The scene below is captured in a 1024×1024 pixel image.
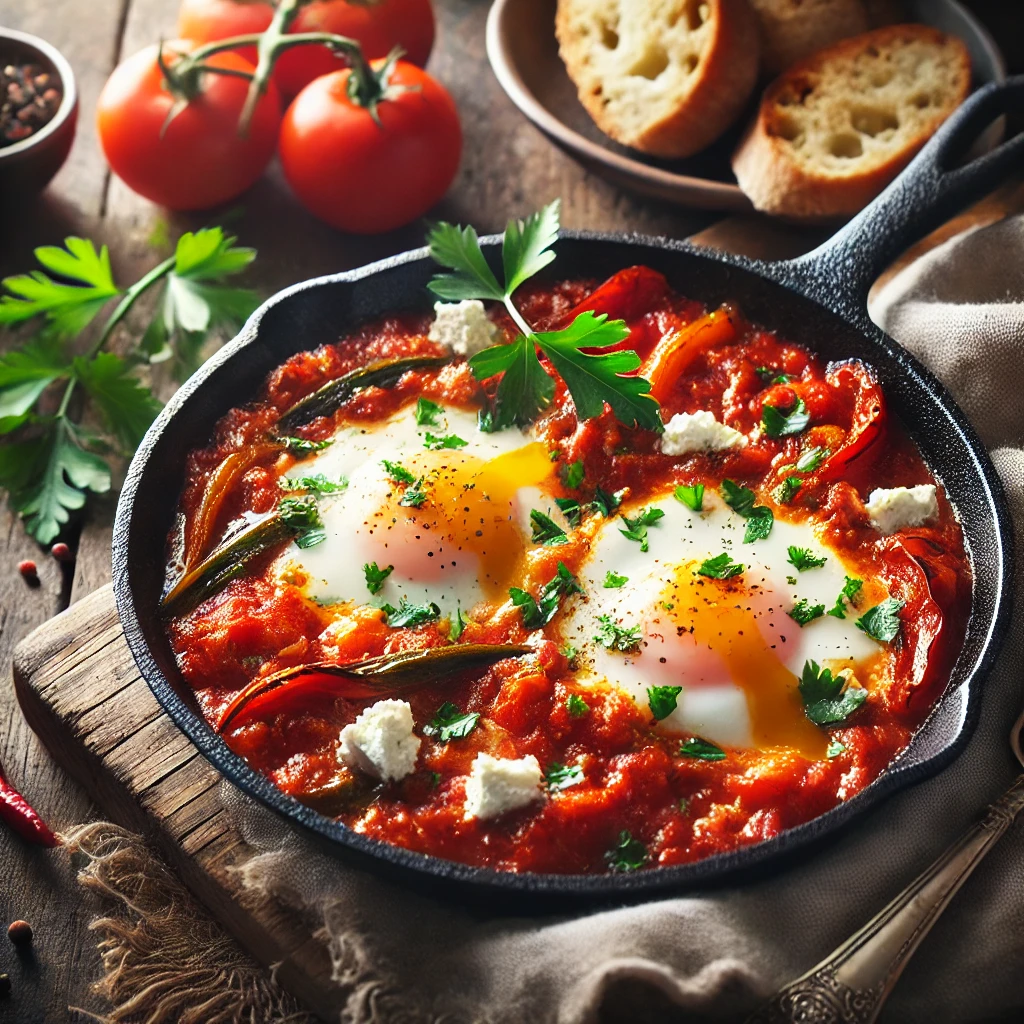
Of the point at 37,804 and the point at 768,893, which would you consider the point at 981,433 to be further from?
the point at 37,804

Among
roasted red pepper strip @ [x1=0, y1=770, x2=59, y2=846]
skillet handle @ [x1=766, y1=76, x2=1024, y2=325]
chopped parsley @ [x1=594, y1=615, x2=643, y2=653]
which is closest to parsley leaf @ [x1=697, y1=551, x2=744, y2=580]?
chopped parsley @ [x1=594, y1=615, x2=643, y2=653]

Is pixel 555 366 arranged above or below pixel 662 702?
above

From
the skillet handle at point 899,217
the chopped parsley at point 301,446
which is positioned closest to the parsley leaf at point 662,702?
the chopped parsley at point 301,446

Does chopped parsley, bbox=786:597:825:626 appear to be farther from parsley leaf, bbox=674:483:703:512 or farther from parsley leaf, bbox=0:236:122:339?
parsley leaf, bbox=0:236:122:339

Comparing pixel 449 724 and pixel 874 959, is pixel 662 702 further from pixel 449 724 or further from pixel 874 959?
pixel 874 959

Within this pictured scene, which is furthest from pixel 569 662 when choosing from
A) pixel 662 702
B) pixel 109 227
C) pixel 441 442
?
pixel 109 227

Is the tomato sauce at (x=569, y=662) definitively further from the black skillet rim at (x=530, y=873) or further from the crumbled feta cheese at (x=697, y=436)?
the black skillet rim at (x=530, y=873)
